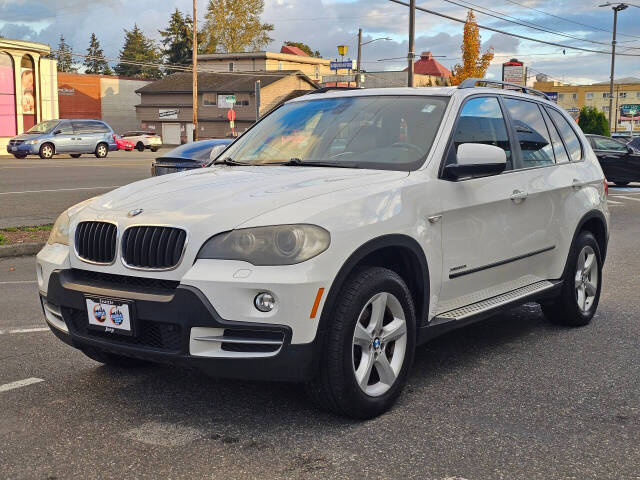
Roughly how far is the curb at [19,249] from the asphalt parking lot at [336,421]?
4509 millimetres

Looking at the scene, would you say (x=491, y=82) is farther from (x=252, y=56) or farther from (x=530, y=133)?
(x=252, y=56)

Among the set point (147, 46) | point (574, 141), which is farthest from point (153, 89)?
point (574, 141)

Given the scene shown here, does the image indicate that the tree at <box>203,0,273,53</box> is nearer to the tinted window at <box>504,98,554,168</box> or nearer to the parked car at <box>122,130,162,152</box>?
the parked car at <box>122,130,162,152</box>

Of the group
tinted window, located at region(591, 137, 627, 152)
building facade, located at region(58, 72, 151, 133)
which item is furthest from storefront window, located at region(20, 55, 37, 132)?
tinted window, located at region(591, 137, 627, 152)

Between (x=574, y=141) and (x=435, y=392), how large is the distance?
2761mm

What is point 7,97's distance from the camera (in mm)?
44438

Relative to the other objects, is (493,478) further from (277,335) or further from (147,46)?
(147,46)

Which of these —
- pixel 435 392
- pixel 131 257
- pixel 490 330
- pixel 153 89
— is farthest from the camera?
pixel 153 89

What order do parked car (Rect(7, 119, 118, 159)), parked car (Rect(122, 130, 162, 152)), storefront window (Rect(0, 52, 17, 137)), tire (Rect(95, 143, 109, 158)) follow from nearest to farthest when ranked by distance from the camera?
parked car (Rect(7, 119, 118, 159)) < tire (Rect(95, 143, 109, 158)) < storefront window (Rect(0, 52, 17, 137)) < parked car (Rect(122, 130, 162, 152))

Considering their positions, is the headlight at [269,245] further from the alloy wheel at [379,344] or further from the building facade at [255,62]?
the building facade at [255,62]

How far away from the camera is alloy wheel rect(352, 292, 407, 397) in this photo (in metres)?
3.96

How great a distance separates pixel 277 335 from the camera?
3617 mm

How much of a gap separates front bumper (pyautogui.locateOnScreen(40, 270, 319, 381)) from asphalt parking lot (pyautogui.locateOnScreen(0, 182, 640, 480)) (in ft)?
1.20

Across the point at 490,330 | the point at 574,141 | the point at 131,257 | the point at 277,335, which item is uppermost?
the point at 574,141
